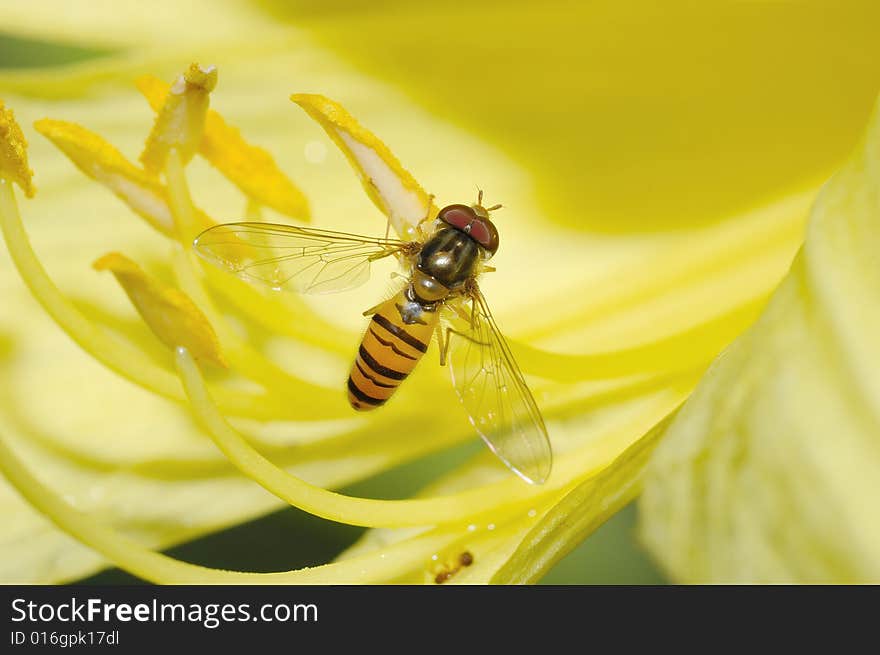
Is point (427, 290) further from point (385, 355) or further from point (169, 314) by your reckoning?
point (169, 314)

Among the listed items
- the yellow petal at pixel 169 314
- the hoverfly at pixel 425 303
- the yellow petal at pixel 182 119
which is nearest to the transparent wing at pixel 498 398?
the hoverfly at pixel 425 303

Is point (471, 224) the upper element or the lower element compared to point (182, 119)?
lower

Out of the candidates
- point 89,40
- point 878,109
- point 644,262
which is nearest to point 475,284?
point 644,262

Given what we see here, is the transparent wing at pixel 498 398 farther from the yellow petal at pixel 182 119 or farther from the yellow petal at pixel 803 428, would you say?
the yellow petal at pixel 182 119

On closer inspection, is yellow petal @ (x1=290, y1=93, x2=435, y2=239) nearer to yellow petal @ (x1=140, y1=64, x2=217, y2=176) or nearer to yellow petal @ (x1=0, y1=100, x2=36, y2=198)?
yellow petal @ (x1=140, y1=64, x2=217, y2=176)

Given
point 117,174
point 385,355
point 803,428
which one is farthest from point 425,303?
point 803,428
